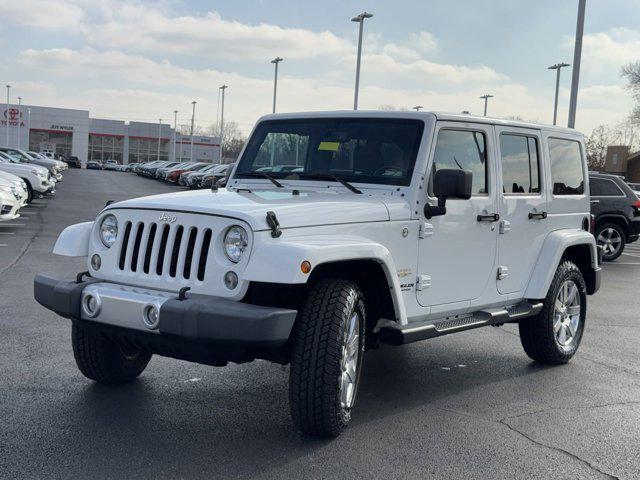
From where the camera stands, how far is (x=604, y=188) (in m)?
16.6

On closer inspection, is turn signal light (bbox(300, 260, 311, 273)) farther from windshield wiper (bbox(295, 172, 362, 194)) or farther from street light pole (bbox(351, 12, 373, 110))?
street light pole (bbox(351, 12, 373, 110))

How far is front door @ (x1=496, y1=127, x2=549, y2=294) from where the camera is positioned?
19.7 ft

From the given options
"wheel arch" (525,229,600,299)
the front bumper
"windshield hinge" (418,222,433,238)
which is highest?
"windshield hinge" (418,222,433,238)

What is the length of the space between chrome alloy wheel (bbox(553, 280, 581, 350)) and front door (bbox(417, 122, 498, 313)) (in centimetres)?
108

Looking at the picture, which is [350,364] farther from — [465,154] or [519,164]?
[519,164]

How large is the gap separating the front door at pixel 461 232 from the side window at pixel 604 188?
11515 millimetres

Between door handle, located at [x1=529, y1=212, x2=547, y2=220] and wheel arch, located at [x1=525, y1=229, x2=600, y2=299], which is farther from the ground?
door handle, located at [x1=529, y1=212, x2=547, y2=220]

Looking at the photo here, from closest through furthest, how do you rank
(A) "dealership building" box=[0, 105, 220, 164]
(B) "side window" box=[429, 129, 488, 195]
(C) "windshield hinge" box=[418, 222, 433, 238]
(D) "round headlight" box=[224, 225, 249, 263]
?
(D) "round headlight" box=[224, 225, 249, 263]
(C) "windshield hinge" box=[418, 222, 433, 238]
(B) "side window" box=[429, 129, 488, 195]
(A) "dealership building" box=[0, 105, 220, 164]

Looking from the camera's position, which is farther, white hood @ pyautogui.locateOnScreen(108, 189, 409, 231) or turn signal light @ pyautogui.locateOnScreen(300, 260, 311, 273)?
white hood @ pyautogui.locateOnScreen(108, 189, 409, 231)

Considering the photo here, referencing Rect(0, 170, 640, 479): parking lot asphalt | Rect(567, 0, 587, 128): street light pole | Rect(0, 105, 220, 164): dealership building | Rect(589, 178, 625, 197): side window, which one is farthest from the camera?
Rect(0, 105, 220, 164): dealership building

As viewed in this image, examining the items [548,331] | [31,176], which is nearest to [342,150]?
[548,331]

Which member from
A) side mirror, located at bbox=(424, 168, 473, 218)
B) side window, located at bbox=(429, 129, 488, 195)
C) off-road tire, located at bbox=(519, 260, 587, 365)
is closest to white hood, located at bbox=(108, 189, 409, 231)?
side mirror, located at bbox=(424, 168, 473, 218)

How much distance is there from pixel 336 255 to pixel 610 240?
45.1 ft

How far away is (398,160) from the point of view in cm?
537
